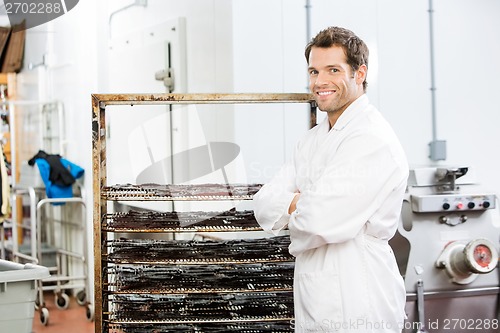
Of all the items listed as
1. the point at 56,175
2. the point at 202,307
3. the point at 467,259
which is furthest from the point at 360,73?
the point at 56,175

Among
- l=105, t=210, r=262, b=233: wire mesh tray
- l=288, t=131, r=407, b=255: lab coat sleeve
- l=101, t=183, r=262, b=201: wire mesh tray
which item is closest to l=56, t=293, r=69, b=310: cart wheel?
l=105, t=210, r=262, b=233: wire mesh tray

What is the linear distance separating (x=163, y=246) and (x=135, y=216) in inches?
6.4

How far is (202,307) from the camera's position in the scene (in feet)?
8.67

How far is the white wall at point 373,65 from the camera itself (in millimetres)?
3514

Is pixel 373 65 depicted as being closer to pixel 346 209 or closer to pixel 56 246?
pixel 346 209

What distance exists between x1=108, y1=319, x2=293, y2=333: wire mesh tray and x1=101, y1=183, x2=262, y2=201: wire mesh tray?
1.66 feet

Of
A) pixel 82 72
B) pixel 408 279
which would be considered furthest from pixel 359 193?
pixel 82 72

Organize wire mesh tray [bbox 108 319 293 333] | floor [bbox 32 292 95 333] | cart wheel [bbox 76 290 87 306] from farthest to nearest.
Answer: cart wheel [bbox 76 290 87 306] < floor [bbox 32 292 95 333] < wire mesh tray [bbox 108 319 293 333]

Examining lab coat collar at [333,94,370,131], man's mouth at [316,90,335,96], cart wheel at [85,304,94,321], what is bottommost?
cart wheel at [85,304,94,321]

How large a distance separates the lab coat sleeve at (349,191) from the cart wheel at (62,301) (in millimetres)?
3747

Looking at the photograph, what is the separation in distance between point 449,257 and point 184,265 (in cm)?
146

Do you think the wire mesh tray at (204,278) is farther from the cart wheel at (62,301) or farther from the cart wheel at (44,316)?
the cart wheel at (62,301)

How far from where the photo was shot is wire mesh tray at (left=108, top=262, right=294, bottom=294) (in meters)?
2.53

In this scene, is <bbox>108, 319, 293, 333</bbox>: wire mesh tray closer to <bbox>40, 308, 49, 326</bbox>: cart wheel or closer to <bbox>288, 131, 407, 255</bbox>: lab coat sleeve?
<bbox>288, 131, 407, 255</bbox>: lab coat sleeve
